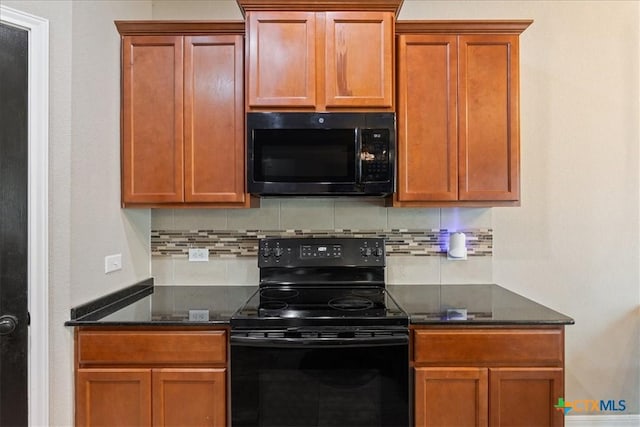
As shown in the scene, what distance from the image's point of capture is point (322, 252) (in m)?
2.41

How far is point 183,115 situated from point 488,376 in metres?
1.96

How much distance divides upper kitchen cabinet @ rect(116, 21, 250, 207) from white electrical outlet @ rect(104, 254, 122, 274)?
302mm

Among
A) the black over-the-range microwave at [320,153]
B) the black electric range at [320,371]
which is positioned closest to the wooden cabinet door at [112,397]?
the black electric range at [320,371]

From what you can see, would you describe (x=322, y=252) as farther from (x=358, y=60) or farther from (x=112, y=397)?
(x=112, y=397)

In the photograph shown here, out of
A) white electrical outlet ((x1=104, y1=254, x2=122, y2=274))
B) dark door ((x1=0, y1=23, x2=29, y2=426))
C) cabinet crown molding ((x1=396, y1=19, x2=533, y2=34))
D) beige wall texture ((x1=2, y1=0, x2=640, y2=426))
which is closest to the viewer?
dark door ((x1=0, y1=23, x2=29, y2=426))

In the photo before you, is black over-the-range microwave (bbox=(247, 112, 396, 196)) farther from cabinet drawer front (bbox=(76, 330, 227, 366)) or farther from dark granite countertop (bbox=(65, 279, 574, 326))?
cabinet drawer front (bbox=(76, 330, 227, 366))

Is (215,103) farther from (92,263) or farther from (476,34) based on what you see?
(476,34)

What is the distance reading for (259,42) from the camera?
210 centimetres

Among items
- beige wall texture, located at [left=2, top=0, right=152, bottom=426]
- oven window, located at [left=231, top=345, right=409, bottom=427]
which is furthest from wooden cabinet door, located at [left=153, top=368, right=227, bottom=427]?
beige wall texture, located at [left=2, top=0, right=152, bottom=426]

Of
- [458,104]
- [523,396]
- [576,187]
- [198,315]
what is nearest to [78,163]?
[198,315]

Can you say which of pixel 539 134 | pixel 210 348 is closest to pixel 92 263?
pixel 210 348

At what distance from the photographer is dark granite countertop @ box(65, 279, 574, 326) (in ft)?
5.81

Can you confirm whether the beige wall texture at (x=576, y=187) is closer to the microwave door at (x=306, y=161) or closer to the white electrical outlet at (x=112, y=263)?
the white electrical outlet at (x=112, y=263)

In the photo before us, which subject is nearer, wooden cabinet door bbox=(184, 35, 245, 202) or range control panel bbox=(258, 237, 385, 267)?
wooden cabinet door bbox=(184, 35, 245, 202)
